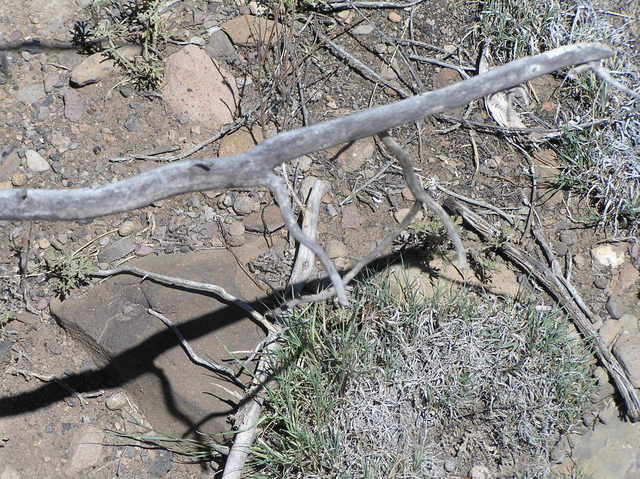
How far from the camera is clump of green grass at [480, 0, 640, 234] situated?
3033 millimetres

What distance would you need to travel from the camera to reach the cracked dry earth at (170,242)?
266 centimetres

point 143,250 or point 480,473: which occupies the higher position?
point 143,250

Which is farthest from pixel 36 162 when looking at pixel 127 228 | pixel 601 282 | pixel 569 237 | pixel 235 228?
pixel 601 282

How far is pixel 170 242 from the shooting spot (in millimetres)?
2961

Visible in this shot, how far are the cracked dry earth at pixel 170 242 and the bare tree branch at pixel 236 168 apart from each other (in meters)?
0.96

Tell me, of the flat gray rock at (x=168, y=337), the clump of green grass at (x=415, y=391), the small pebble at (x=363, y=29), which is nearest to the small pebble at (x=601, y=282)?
the clump of green grass at (x=415, y=391)

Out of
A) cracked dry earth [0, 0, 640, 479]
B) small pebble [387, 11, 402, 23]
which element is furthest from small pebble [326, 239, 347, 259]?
small pebble [387, 11, 402, 23]

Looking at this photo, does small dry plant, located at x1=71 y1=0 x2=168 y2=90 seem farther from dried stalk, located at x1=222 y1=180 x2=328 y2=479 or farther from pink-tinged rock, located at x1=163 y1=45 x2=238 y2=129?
dried stalk, located at x1=222 y1=180 x2=328 y2=479

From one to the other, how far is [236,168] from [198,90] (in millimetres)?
1471

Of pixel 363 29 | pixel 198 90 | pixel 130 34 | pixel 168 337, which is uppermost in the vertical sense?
pixel 130 34

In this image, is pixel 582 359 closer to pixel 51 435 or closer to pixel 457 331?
pixel 457 331

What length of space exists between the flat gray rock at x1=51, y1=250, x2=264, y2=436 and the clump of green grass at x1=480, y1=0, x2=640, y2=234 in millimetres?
1690

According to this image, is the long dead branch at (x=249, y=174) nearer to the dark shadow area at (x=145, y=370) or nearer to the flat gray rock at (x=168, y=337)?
the dark shadow area at (x=145, y=370)

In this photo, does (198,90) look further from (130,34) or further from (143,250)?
(143,250)
